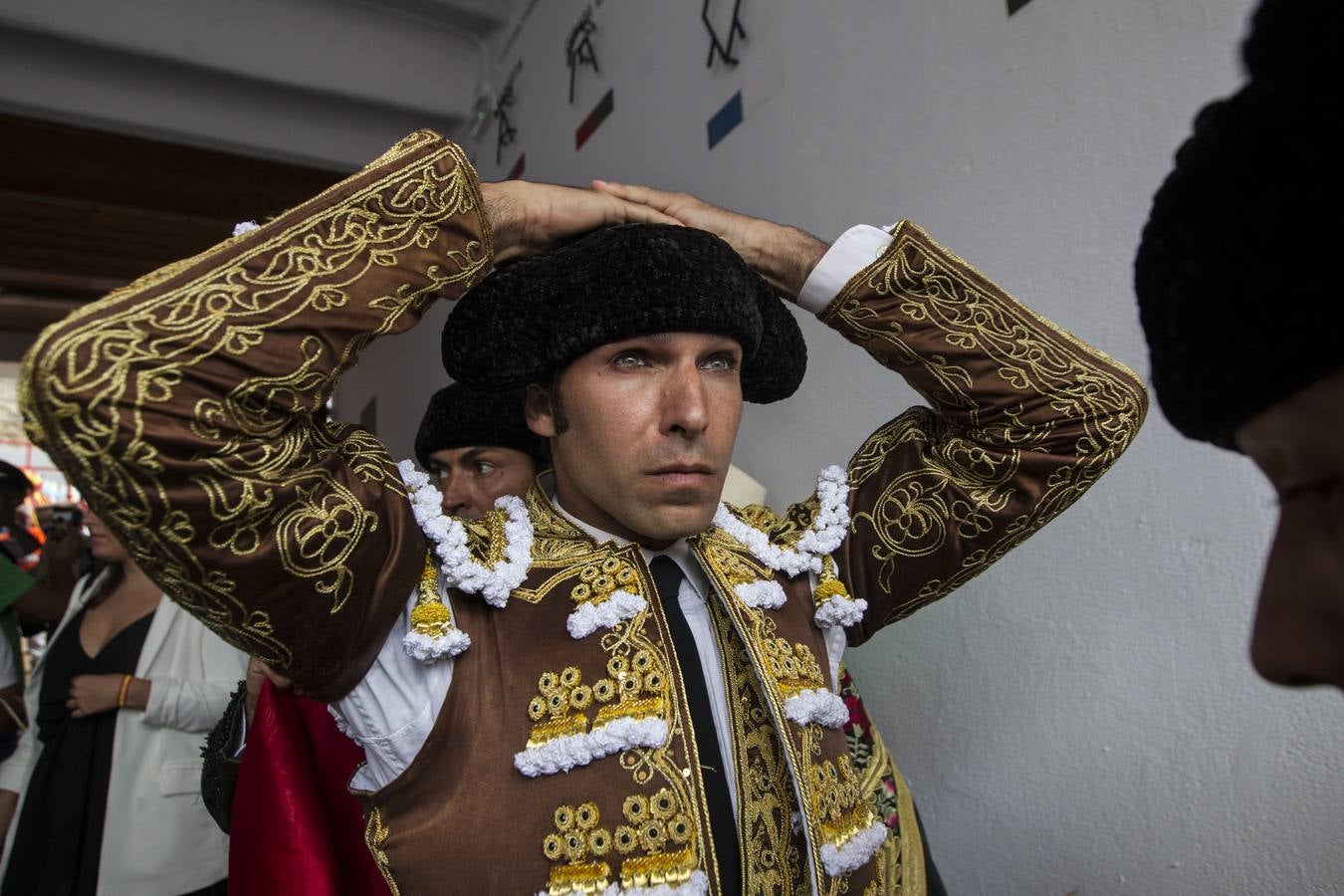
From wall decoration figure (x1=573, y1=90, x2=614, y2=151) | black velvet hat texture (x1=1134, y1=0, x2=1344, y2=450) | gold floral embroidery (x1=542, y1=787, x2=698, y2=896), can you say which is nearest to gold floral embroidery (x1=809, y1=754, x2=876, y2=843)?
gold floral embroidery (x1=542, y1=787, x2=698, y2=896)

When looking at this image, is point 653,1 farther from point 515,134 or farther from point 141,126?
point 141,126

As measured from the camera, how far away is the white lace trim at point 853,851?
A: 36.7 inches

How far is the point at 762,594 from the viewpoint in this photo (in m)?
1.07

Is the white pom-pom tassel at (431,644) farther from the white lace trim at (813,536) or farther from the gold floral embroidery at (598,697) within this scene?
the white lace trim at (813,536)

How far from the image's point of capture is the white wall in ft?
3.53

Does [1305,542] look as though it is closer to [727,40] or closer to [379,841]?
[379,841]

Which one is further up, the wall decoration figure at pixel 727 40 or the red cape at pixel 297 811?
the wall decoration figure at pixel 727 40

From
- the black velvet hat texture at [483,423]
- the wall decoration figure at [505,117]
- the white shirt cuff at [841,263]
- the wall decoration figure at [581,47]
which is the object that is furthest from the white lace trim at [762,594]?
the wall decoration figure at [505,117]

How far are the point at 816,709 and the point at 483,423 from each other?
A: 1148 millimetres

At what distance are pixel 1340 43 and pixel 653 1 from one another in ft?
8.17

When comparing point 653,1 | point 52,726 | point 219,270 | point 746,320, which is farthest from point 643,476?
point 653,1

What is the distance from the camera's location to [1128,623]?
1.21 metres

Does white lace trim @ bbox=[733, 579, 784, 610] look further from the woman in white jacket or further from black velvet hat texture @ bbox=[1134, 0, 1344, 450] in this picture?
the woman in white jacket

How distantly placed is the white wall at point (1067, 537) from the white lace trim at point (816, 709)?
0.46 m
